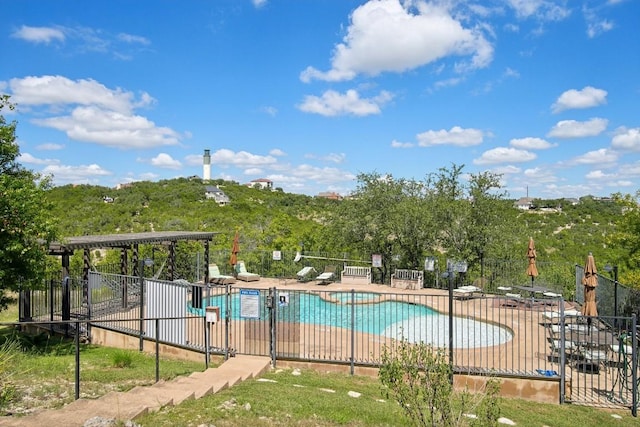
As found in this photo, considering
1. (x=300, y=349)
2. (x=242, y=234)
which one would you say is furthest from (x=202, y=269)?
(x=300, y=349)

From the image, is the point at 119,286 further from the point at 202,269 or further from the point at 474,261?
the point at 474,261

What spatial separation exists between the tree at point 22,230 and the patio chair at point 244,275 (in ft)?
35.5

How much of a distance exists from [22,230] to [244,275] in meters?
11.5

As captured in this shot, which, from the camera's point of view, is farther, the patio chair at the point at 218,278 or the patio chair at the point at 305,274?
the patio chair at the point at 305,274

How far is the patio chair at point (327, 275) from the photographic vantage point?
2078 cm

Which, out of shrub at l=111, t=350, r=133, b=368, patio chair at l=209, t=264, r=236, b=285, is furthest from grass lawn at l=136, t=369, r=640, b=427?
patio chair at l=209, t=264, r=236, b=285

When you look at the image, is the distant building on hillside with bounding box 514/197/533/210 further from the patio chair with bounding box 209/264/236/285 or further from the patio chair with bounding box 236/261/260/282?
the patio chair with bounding box 209/264/236/285

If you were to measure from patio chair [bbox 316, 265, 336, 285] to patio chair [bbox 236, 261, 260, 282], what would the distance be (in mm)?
2905

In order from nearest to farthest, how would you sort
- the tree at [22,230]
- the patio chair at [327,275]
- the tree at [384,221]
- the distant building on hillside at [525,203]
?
the tree at [22,230] < the tree at [384,221] < the patio chair at [327,275] < the distant building on hillside at [525,203]

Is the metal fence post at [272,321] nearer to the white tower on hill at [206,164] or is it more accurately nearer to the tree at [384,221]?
the tree at [384,221]

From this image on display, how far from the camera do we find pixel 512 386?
844 cm

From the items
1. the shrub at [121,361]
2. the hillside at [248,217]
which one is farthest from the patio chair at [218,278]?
the shrub at [121,361]

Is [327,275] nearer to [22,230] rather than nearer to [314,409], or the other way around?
[22,230]

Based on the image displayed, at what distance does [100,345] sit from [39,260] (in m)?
2.73
